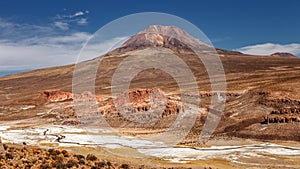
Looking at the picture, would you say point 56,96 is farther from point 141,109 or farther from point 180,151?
point 180,151

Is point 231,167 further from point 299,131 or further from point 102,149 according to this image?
point 299,131

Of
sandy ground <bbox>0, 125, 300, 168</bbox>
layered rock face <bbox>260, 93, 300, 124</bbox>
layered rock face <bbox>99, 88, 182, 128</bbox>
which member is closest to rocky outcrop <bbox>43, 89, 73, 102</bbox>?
layered rock face <bbox>99, 88, 182, 128</bbox>

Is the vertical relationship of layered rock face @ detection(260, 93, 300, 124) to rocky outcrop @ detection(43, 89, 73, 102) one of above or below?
below

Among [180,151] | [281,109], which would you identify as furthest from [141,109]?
[180,151]

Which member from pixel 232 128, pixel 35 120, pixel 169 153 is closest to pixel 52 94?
pixel 35 120

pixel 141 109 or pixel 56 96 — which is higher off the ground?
pixel 56 96

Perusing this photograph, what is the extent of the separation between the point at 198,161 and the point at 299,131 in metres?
22.5

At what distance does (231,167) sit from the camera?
114 feet

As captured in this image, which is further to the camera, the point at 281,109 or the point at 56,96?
the point at 56,96

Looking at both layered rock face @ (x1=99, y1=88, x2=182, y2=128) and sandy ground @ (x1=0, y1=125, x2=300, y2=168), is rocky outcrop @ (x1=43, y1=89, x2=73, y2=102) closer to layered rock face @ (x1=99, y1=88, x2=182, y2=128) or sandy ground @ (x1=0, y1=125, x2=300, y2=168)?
layered rock face @ (x1=99, y1=88, x2=182, y2=128)

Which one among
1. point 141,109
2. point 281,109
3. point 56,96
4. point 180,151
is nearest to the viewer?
point 180,151

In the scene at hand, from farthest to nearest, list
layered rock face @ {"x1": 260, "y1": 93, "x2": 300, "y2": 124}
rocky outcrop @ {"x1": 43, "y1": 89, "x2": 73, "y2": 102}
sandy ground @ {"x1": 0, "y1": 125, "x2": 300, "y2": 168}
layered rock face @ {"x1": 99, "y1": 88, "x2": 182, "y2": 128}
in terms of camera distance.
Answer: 1. rocky outcrop @ {"x1": 43, "y1": 89, "x2": 73, "y2": 102}
2. layered rock face @ {"x1": 99, "y1": 88, "x2": 182, "y2": 128}
3. layered rock face @ {"x1": 260, "y1": 93, "x2": 300, "y2": 124}
4. sandy ground @ {"x1": 0, "y1": 125, "x2": 300, "y2": 168}

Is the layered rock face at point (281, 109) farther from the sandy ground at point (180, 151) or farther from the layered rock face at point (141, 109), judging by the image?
the layered rock face at point (141, 109)

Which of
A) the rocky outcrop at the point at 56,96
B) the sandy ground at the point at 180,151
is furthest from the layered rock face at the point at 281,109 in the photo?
the rocky outcrop at the point at 56,96
